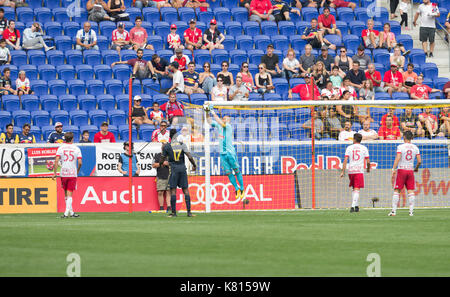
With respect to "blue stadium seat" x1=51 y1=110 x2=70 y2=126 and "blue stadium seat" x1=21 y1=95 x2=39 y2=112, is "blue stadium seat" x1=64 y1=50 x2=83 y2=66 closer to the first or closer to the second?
"blue stadium seat" x1=21 y1=95 x2=39 y2=112

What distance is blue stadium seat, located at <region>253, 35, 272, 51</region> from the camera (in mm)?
28641

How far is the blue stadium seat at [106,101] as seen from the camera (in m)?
25.4

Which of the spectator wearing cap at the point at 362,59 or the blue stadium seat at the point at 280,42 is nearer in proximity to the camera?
the spectator wearing cap at the point at 362,59

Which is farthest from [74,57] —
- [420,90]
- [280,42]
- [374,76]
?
[420,90]

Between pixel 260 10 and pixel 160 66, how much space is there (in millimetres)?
5301

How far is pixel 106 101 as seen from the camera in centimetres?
2541

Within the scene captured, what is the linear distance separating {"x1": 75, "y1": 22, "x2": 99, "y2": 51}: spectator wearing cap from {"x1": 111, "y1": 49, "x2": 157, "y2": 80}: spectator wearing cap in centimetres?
135

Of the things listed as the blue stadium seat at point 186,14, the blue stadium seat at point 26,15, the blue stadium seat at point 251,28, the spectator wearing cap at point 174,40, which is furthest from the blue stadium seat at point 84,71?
the blue stadium seat at point 251,28

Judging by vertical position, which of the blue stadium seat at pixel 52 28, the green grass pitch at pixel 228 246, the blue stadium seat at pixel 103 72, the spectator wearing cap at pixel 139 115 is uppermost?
the blue stadium seat at pixel 52 28

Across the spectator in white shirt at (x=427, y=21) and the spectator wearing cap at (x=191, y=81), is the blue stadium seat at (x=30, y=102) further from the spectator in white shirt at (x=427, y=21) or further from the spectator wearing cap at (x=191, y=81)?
the spectator in white shirt at (x=427, y=21)

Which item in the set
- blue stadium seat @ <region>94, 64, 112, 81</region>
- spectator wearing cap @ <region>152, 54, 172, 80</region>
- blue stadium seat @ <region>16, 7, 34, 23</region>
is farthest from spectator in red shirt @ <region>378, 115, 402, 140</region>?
blue stadium seat @ <region>16, 7, 34, 23</region>

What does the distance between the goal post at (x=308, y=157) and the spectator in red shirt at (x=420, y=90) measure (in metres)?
2.38

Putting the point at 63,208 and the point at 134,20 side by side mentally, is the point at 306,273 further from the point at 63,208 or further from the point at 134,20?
the point at 134,20

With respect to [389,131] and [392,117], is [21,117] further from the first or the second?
[392,117]
